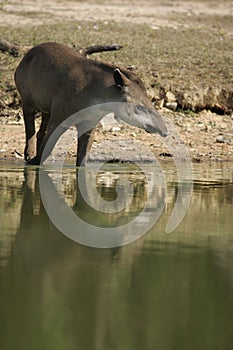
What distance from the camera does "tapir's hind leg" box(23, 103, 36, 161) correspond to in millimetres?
11155

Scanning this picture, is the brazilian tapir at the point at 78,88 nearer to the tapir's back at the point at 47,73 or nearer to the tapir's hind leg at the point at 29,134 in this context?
the tapir's back at the point at 47,73

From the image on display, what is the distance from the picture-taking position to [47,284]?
387 centimetres

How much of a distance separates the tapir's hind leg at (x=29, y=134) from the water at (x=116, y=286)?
182 inches

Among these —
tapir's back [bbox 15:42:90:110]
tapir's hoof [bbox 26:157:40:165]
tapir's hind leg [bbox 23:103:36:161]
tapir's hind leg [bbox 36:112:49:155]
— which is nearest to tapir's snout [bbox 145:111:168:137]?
tapir's back [bbox 15:42:90:110]

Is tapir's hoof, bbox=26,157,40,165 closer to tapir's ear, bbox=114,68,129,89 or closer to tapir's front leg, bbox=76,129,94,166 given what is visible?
tapir's front leg, bbox=76,129,94,166

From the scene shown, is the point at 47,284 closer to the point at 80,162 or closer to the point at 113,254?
the point at 113,254

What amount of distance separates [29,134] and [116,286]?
7.51 meters

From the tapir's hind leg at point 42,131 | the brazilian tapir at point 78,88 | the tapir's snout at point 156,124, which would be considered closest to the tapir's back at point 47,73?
the brazilian tapir at point 78,88

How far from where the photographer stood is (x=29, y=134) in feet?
37.0

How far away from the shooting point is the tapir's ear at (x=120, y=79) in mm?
9953

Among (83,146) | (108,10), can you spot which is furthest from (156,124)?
(108,10)

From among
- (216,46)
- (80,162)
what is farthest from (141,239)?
(216,46)

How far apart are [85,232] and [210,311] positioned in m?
2.01

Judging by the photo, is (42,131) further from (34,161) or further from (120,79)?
(120,79)
